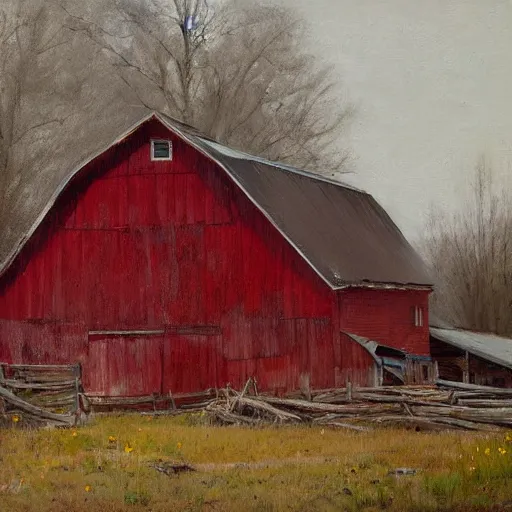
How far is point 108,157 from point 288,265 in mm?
4859

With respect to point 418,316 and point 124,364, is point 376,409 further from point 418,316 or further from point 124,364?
point 418,316

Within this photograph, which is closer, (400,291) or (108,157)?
(108,157)

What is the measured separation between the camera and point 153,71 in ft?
115

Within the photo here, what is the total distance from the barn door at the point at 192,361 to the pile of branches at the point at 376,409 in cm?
199

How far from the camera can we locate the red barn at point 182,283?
21.2 metres

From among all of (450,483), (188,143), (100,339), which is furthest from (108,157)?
(450,483)

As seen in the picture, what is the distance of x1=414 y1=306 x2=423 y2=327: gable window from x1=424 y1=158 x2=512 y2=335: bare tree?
9.01 feet

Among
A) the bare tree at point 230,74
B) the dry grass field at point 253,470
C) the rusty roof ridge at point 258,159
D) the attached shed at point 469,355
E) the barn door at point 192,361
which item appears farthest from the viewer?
the bare tree at point 230,74

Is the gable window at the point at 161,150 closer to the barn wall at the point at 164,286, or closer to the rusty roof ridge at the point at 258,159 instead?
the barn wall at the point at 164,286

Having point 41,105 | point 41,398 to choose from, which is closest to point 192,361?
point 41,398

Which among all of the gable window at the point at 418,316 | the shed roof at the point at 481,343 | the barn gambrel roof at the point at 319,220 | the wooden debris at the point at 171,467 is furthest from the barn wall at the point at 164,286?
the wooden debris at the point at 171,467

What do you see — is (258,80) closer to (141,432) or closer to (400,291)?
(400,291)

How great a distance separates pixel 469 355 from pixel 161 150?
38.0ft

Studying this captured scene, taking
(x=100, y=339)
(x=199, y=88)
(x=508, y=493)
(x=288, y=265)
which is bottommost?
(x=508, y=493)
